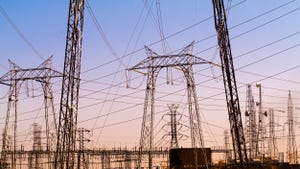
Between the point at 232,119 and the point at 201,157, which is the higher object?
the point at 232,119

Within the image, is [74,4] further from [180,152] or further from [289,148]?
[289,148]

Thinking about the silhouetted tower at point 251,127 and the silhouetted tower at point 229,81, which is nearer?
the silhouetted tower at point 229,81

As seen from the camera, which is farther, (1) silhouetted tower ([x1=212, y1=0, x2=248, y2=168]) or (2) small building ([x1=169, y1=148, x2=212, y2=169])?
A: (2) small building ([x1=169, y1=148, x2=212, y2=169])

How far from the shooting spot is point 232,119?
26.3 m

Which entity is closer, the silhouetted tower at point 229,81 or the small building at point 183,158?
the silhouetted tower at point 229,81

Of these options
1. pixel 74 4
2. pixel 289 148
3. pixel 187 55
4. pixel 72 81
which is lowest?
pixel 289 148

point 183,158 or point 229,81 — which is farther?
point 183,158

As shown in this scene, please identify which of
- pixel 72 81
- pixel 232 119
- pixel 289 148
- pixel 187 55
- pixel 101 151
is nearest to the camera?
pixel 232 119

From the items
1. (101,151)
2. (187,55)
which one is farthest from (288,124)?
(187,55)

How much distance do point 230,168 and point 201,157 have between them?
223 inches

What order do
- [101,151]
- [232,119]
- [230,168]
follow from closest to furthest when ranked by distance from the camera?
[232,119], [230,168], [101,151]

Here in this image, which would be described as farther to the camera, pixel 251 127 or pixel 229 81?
pixel 251 127

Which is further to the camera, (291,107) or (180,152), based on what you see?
(291,107)

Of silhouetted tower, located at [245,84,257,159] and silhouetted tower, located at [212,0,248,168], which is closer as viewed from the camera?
silhouetted tower, located at [212,0,248,168]
